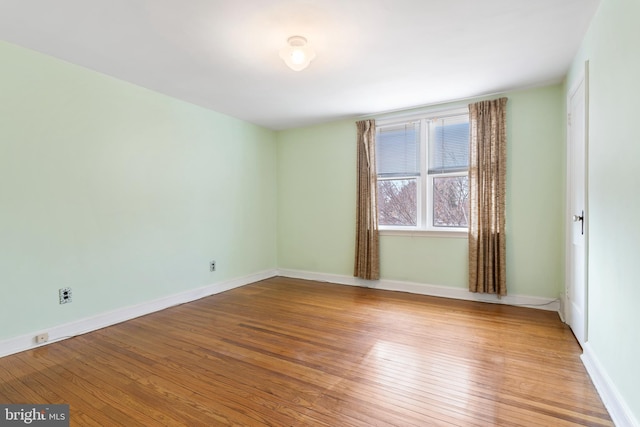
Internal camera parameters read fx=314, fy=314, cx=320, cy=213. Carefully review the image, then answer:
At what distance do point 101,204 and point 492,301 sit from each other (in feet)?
14.6

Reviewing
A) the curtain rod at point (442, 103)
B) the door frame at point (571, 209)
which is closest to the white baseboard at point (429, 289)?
the door frame at point (571, 209)

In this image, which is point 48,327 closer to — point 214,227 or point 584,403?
point 214,227

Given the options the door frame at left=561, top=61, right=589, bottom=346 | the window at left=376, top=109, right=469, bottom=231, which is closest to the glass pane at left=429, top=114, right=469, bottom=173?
the window at left=376, top=109, right=469, bottom=231

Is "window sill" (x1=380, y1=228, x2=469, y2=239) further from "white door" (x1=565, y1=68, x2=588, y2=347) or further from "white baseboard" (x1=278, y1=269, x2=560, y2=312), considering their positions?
"white door" (x1=565, y1=68, x2=588, y2=347)

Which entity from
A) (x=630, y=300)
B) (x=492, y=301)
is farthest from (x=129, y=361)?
(x=492, y=301)

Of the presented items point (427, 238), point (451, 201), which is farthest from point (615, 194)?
point (427, 238)

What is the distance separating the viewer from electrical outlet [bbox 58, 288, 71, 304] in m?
2.81

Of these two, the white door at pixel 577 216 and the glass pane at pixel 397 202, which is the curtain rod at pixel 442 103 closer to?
the white door at pixel 577 216

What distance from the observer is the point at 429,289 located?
4.21 m

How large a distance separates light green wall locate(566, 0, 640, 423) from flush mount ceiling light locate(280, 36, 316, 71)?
1.91 meters

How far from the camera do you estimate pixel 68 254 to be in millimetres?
2863

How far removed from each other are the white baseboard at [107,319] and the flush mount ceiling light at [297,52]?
297 centimetres

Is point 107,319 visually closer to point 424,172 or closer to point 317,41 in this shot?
point 317,41

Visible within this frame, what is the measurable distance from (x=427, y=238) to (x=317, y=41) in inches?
111
